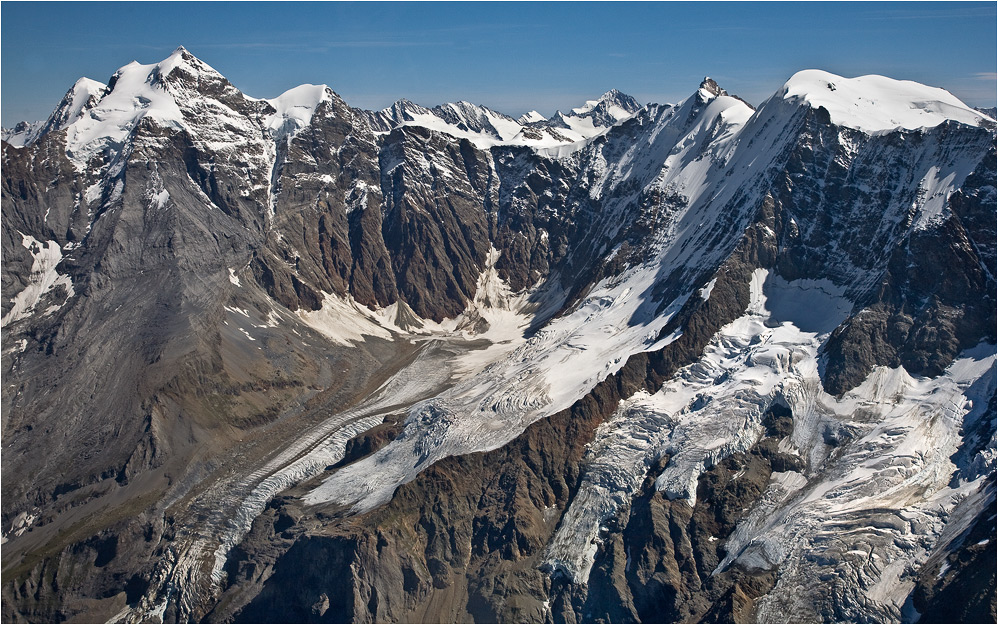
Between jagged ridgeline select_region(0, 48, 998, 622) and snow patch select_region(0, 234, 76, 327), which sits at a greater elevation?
snow patch select_region(0, 234, 76, 327)

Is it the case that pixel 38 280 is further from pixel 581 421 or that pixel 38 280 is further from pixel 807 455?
pixel 807 455

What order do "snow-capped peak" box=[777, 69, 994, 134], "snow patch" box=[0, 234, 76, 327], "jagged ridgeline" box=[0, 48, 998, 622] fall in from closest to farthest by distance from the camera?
"jagged ridgeline" box=[0, 48, 998, 622], "snow-capped peak" box=[777, 69, 994, 134], "snow patch" box=[0, 234, 76, 327]

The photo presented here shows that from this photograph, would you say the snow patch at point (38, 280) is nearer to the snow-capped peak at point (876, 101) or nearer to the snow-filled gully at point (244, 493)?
the snow-filled gully at point (244, 493)

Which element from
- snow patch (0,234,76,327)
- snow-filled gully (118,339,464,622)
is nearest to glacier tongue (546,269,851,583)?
snow-filled gully (118,339,464,622)

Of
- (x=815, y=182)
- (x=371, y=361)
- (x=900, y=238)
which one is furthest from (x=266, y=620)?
(x=815, y=182)

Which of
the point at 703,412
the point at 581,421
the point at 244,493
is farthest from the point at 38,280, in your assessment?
the point at 703,412

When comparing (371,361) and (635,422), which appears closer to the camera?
(635,422)

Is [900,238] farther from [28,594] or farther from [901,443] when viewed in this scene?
[28,594]

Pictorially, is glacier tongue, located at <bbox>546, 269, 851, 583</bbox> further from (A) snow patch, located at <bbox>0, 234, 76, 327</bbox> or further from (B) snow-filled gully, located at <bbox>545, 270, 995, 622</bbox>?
(A) snow patch, located at <bbox>0, 234, 76, 327</bbox>
